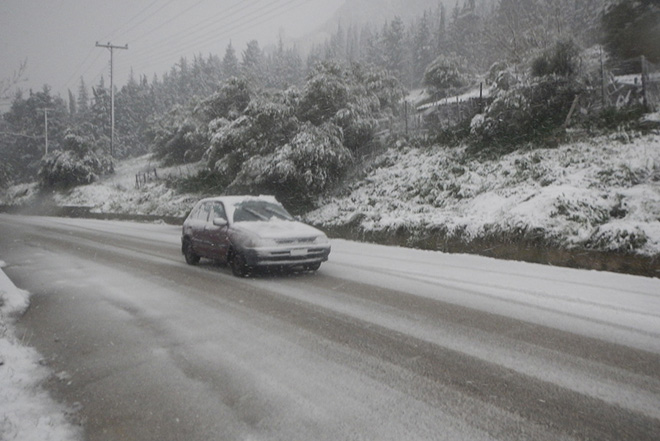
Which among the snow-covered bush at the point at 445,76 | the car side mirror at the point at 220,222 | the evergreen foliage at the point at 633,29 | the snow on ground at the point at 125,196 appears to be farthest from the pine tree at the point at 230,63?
the car side mirror at the point at 220,222

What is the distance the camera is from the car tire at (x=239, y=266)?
8141 millimetres

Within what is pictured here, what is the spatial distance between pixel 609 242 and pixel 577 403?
6228 millimetres

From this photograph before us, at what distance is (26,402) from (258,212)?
6388 millimetres

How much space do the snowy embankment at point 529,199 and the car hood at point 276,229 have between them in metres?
4.68

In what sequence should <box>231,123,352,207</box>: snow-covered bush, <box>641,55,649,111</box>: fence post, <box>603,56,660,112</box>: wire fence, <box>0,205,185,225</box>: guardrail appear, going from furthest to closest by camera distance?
1. <box>0,205,185,225</box>: guardrail
2. <box>231,123,352,207</box>: snow-covered bush
3. <box>603,56,660,112</box>: wire fence
4. <box>641,55,649,111</box>: fence post

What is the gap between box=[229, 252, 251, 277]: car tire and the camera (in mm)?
8141

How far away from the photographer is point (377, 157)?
18.9 m

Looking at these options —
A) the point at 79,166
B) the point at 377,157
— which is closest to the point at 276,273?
the point at 377,157

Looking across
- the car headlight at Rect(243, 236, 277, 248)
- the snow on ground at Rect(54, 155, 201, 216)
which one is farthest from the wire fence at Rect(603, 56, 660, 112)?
the snow on ground at Rect(54, 155, 201, 216)

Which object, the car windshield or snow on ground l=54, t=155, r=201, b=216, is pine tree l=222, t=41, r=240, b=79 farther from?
the car windshield

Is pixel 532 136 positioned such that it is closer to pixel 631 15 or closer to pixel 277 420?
pixel 277 420

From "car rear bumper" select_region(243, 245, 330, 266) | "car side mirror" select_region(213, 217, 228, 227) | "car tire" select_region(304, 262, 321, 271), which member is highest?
"car side mirror" select_region(213, 217, 228, 227)

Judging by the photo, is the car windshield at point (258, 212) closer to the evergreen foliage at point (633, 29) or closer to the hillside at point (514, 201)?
the hillside at point (514, 201)

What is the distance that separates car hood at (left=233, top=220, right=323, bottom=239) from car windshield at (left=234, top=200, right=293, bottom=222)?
0.28 metres
